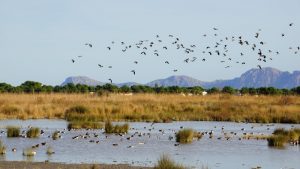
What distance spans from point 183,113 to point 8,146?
27.5m

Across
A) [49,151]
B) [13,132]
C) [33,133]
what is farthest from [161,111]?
[49,151]

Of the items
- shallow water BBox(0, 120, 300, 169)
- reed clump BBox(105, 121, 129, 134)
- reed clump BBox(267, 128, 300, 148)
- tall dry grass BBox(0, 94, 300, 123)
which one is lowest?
shallow water BBox(0, 120, 300, 169)

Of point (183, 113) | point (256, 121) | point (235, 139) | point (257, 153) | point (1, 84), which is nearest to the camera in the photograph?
point (257, 153)

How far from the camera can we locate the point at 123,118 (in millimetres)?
52781

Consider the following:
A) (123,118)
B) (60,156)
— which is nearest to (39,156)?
(60,156)

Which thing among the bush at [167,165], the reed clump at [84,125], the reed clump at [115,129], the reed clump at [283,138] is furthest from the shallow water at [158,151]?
the reed clump at [84,125]

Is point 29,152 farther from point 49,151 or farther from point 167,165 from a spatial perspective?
point 167,165

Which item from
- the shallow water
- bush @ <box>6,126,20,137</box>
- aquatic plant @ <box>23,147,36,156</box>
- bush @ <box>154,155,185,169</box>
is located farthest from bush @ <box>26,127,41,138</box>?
bush @ <box>154,155,185,169</box>

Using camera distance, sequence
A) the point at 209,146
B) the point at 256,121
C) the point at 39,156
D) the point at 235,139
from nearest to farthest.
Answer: the point at 39,156, the point at 209,146, the point at 235,139, the point at 256,121

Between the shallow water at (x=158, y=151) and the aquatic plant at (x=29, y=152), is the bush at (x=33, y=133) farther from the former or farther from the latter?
the aquatic plant at (x=29, y=152)

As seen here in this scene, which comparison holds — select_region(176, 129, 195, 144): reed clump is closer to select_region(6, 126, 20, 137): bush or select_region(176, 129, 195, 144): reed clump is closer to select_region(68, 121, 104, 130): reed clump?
select_region(6, 126, 20, 137): bush

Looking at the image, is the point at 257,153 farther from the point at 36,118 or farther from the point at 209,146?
the point at 36,118

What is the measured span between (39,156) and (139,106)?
103 ft

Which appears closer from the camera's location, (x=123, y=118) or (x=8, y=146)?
(x=8, y=146)
